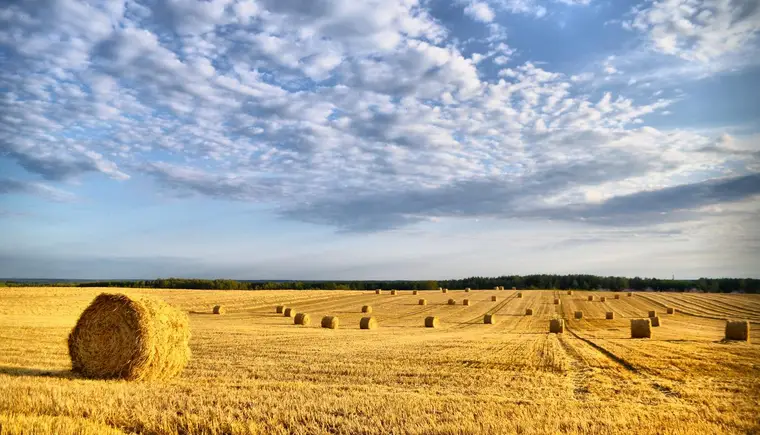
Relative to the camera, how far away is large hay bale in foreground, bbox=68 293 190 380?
11.1 metres

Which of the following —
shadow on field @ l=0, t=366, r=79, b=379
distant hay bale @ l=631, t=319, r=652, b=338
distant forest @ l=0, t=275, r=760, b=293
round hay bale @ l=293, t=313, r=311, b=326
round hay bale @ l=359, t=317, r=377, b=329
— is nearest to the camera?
shadow on field @ l=0, t=366, r=79, b=379

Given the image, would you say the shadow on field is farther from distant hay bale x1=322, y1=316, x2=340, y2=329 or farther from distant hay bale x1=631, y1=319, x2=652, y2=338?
distant hay bale x1=631, y1=319, x2=652, y2=338

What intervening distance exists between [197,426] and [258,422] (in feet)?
2.39

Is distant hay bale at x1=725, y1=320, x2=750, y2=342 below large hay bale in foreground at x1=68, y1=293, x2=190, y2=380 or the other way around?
below

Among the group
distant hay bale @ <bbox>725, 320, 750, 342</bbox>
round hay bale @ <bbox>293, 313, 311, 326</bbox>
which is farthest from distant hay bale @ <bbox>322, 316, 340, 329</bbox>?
distant hay bale @ <bbox>725, 320, 750, 342</bbox>

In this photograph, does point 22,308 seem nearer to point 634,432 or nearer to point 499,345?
point 499,345

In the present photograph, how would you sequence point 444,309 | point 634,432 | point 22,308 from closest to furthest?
point 634,432
point 22,308
point 444,309

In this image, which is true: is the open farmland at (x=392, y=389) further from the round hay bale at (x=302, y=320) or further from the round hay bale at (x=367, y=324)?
the round hay bale at (x=302, y=320)

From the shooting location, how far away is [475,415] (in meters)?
7.01

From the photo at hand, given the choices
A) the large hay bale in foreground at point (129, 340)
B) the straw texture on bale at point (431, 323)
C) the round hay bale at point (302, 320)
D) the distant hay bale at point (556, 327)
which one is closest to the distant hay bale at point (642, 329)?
the distant hay bale at point (556, 327)

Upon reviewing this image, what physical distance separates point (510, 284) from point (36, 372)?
11043 centimetres

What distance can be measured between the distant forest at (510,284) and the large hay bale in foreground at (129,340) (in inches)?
2133

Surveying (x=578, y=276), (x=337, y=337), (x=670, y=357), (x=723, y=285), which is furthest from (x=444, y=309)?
(x=578, y=276)

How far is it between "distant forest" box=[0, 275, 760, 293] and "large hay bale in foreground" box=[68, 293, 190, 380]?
5418 centimetres
